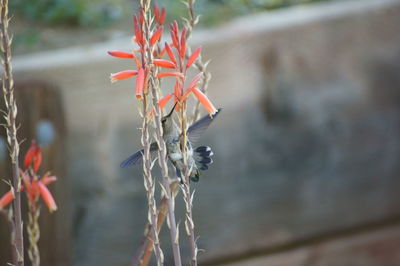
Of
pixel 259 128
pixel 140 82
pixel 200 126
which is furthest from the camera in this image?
pixel 259 128

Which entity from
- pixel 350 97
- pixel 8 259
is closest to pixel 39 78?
pixel 8 259

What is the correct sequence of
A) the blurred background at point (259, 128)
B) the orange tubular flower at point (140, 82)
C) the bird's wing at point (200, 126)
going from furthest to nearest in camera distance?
the blurred background at point (259, 128)
the bird's wing at point (200, 126)
the orange tubular flower at point (140, 82)

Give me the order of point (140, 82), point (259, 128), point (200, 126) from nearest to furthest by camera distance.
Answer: point (140, 82), point (200, 126), point (259, 128)

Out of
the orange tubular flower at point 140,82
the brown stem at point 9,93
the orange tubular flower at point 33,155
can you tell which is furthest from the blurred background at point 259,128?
the orange tubular flower at point 140,82

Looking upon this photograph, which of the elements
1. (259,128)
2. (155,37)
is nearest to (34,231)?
(155,37)

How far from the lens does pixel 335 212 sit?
2676mm

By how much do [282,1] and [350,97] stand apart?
53 cm

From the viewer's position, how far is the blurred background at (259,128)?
228 centimetres

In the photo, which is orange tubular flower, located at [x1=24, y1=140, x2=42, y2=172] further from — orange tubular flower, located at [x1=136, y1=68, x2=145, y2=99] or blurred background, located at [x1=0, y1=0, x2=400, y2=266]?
blurred background, located at [x1=0, y1=0, x2=400, y2=266]

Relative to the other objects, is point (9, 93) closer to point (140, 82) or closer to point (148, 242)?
point (140, 82)

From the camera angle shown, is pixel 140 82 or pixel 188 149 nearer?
pixel 140 82

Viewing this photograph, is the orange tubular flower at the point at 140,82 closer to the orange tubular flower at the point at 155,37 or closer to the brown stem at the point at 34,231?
the orange tubular flower at the point at 155,37

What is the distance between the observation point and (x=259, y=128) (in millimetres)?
2504

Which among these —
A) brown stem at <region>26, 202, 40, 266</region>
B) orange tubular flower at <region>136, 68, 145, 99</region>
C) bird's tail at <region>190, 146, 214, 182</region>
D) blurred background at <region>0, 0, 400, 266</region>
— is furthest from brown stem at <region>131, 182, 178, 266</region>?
blurred background at <region>0, 0, 400, 266</region>
